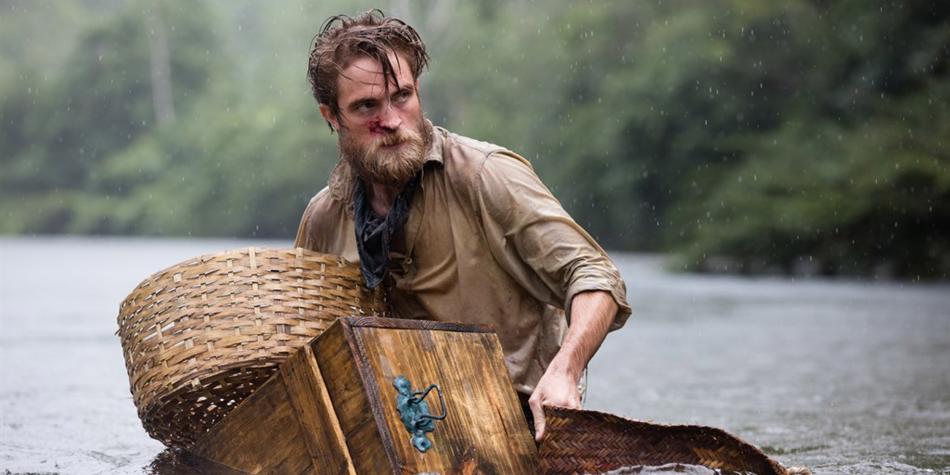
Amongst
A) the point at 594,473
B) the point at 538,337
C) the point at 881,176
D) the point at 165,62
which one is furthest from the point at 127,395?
the point at 165,62

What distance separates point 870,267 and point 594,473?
73.3ft

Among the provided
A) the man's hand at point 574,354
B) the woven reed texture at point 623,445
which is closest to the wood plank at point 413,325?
the man's hand at point 574,354

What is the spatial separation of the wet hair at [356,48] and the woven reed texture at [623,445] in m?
1.17

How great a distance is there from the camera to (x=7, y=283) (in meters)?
21.2

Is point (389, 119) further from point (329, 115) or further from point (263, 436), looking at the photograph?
point (263, 436)

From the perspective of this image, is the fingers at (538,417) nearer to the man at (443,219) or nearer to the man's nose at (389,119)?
the man at (443,219)

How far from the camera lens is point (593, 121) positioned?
42656 millimetres

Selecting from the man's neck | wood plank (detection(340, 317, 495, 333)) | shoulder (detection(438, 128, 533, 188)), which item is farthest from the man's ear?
wood plank (detection(340, 317, 495, 333))

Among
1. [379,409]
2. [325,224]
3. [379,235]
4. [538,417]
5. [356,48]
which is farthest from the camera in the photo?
[325,224]

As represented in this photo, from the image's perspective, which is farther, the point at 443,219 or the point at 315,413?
the point at 443,219

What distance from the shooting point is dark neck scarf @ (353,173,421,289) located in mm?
4039

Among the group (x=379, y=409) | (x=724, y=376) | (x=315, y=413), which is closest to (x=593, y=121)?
(x=724, y=376)

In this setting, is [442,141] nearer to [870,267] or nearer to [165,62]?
[870,267]

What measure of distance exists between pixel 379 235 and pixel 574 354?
78 cm
